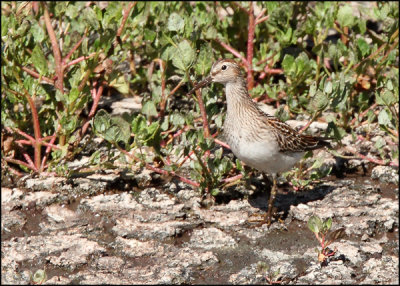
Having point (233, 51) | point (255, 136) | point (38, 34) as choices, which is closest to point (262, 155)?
point (255, 136)

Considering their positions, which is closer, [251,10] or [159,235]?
[159,235]

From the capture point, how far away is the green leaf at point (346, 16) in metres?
8.65

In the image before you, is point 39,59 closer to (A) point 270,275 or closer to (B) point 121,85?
(B) point 121,85

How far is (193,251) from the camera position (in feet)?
20.7

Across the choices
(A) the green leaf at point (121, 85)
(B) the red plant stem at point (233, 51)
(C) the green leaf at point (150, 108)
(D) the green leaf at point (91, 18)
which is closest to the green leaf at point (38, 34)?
(D) the green leaf at point (91, 18)

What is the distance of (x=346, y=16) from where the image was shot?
8.66m

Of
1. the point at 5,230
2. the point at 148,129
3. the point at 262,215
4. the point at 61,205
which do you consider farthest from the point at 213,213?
the point at 5,230

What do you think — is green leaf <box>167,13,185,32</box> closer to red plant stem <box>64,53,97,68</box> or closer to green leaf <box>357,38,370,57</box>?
red plant stem <box>64,53,97,68</box>

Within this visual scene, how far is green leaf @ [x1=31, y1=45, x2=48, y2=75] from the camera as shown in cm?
729

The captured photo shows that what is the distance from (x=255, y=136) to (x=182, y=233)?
1166 millimetres

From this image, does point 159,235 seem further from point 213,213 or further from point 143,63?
point 143,63

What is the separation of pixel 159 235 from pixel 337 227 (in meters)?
1.71

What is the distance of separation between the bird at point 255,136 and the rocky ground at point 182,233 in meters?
0.45

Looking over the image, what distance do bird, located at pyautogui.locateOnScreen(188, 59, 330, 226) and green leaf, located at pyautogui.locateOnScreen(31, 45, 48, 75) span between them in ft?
5.30
